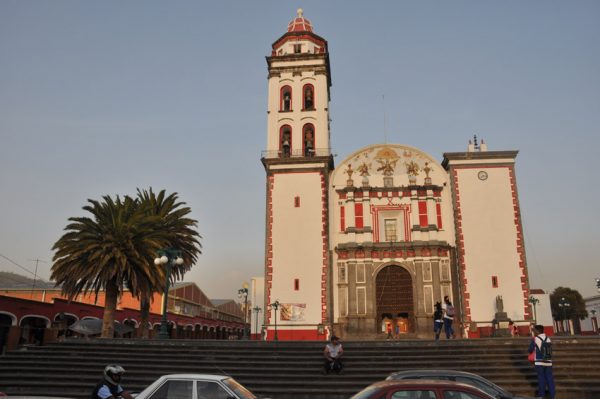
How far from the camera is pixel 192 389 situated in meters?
7.72

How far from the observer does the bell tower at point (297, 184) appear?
30734 millimetres

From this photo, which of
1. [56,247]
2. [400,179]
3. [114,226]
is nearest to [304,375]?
[114,226]

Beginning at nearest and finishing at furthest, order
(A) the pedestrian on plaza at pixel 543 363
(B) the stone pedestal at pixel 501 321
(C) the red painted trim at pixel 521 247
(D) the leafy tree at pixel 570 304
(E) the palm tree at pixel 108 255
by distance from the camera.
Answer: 1. (A) the pedestrian on plaza at pixel 543 363
2. (E) the palm tree at pixel 108 255
3. (B) the stone pedestal at pixel 501 321
4. (C) the red painted trim at pixel 521 247
5. (D) the leafy tree at pixel 570 304

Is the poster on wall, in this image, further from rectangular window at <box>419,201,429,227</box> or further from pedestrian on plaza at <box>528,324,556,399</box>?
pedestrian on plaza at <box>528,324,556,399</box>

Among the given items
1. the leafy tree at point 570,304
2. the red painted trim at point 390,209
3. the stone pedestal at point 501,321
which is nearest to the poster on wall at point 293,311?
the red painted trim at point 390,209

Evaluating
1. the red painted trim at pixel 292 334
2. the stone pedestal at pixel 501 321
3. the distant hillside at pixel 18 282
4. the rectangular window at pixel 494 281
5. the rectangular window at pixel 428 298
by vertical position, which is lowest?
the red painted trim at pixel 292 334

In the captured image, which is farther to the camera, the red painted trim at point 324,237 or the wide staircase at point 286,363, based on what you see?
the red painted trim at point 324,237

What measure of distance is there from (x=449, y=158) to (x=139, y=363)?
24.0m

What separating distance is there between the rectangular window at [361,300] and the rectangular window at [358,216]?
4170mm

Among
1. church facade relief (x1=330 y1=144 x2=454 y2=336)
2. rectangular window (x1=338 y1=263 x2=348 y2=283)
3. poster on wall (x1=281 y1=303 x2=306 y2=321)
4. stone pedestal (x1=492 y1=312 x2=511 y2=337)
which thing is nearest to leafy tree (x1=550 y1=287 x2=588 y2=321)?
stone pedestal (x1=492 y1=312 x2=511 y2=337)

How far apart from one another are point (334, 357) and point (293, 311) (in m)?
15.8

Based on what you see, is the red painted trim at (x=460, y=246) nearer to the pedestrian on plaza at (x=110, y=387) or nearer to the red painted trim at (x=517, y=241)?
the red painted trim at (x=517, y=241)

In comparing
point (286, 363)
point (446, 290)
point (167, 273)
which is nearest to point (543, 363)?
point (286, 363)

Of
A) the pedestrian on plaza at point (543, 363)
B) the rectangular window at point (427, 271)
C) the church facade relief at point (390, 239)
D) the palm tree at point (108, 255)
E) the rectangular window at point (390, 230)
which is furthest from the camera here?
the rectangular window at point (390, 230)
